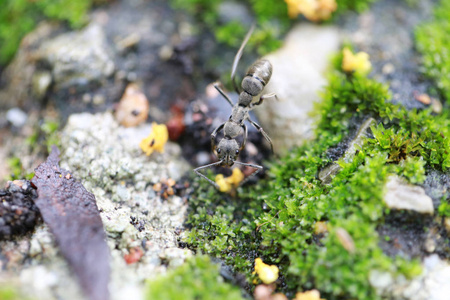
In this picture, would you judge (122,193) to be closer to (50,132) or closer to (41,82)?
(50,132)

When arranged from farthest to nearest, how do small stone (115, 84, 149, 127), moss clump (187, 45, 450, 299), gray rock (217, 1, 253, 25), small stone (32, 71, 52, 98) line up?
1. gray rock (217, 1, 253, 25)
2. small stone (32, 71, 52, 98)
3. small stone (115, 84, 149, 127)
4. moss clump (187, 45, 450, 299)

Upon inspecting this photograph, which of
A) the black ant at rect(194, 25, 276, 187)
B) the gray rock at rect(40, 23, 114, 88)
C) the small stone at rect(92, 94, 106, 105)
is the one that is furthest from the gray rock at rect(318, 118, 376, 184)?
the gray rock at rect(40, 23, 114, 88)

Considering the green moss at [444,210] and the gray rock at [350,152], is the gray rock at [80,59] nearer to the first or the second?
the gray rock at [350,152]

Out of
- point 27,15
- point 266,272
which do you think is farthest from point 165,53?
point 266,272

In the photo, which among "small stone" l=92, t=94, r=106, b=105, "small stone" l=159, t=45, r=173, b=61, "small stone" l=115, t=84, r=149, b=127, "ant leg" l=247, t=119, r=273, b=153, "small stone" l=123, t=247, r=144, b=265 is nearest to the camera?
"small stone" l=123, t=247, r=144, b=265

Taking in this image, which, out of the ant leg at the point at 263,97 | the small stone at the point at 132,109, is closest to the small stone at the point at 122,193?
the small stone at the point at 132,109

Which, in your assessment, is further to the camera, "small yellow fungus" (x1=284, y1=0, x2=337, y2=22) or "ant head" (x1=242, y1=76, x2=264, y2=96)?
"small yellow fungus" (x1=284, y1=0, x2=337, y2=22)

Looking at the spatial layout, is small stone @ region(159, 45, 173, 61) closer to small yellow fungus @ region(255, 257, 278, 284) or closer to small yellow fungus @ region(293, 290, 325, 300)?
small yellow fungus @ region(255, 257, 278, 284)
